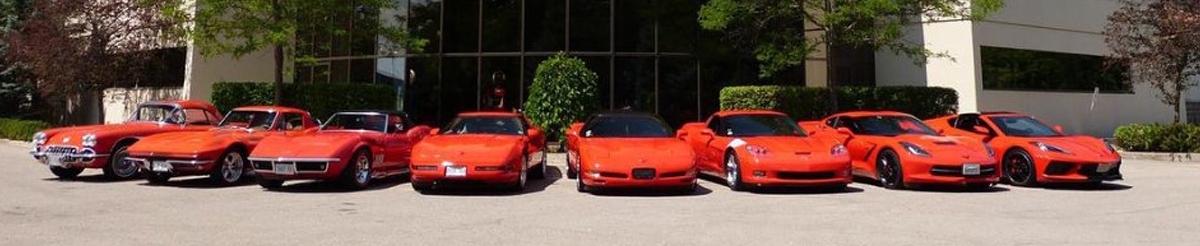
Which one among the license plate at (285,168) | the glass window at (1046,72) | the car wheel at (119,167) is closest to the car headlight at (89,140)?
the car wheel at (119,167)

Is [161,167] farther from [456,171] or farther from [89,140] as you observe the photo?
[456,171]

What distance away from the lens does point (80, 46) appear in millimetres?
21406

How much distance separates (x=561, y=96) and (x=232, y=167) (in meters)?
8.28

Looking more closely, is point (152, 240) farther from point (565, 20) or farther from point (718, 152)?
point (565, 20)

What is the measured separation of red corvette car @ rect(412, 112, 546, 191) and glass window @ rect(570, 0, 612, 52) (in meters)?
9.21

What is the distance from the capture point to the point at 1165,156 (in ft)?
52.4

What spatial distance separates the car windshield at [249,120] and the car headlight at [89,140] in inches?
66.9

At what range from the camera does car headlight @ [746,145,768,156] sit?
927 cm

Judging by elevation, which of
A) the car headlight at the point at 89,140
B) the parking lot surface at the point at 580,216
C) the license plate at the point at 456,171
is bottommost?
the parking lot surface at the point at 580,216

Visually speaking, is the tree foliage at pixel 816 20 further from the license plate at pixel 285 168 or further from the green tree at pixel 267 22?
the license plate at pixel 285 168

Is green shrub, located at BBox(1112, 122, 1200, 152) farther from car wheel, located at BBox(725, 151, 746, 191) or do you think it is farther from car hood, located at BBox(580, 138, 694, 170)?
car hood, located at BBox(580, 138, 694, 170)

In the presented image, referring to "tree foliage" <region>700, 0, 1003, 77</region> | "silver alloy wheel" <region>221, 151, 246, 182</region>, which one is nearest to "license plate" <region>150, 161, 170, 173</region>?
"silver alloy wheel" <region>221, 151, 246, 182</region>

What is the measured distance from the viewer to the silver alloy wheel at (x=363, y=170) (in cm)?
946

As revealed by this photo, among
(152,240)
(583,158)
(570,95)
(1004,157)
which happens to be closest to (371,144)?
(583,158)
